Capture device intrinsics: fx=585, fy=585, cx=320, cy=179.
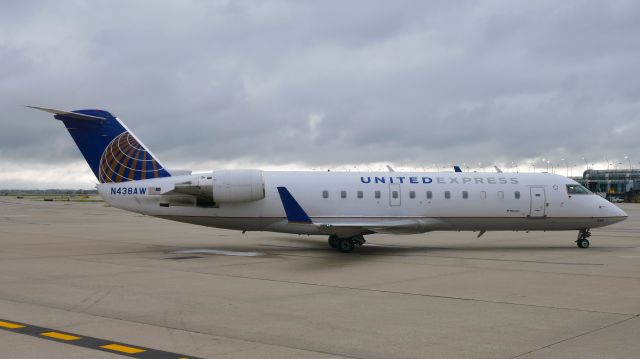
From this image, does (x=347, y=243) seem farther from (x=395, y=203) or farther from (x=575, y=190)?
(x=575, y=190)

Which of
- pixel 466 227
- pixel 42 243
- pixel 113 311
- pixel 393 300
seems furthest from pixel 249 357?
pixel 42 243

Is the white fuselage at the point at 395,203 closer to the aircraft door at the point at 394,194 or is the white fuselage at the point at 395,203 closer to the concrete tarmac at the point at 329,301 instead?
the aircraft door at the point at 394,194

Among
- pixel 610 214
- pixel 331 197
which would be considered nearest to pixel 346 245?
pixel 331 197

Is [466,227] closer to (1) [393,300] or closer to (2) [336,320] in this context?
(1) [393,300]

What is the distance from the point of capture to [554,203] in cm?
2088

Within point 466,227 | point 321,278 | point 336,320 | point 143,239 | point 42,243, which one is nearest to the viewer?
point 336,320

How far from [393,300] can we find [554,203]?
12.6 m

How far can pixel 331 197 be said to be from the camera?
20016mm

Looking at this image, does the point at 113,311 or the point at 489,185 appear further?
the point at 489,185

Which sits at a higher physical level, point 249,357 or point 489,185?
point 489,185

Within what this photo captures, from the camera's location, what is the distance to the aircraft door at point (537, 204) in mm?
20719

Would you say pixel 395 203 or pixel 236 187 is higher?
pixel 236 187

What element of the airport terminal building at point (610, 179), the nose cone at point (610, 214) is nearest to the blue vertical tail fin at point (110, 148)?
the nose cone at point (610, 214)

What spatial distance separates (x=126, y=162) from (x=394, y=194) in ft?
30.0
